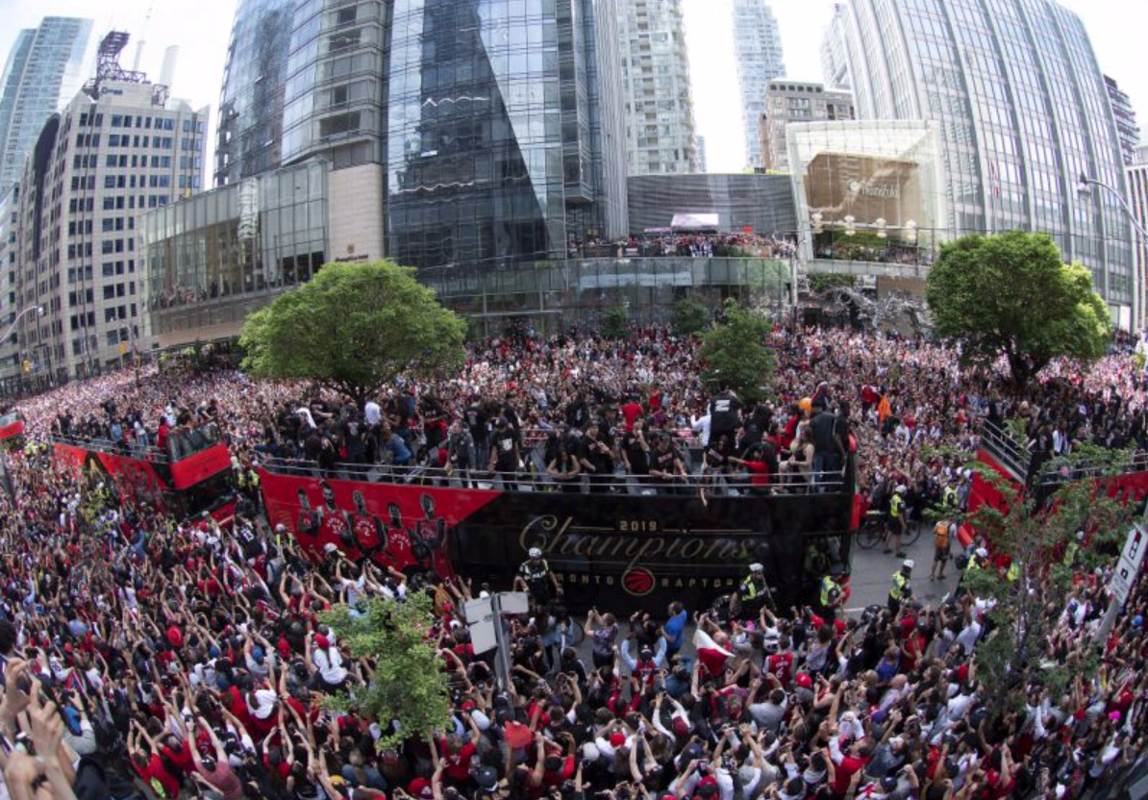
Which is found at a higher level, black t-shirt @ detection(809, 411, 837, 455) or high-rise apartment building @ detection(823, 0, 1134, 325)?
high-rise apartment building @ detection(823, 0, 1134, 325)

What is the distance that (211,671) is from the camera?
11867mm

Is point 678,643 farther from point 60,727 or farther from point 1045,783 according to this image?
point 60,727

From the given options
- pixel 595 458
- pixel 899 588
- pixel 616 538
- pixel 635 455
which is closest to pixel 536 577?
pixel 616 538

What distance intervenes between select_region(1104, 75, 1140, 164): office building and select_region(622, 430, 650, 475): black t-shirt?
185766mm

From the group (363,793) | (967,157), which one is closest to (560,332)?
(363,793)

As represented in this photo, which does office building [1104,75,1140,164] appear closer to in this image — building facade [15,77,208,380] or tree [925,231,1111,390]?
tree [925,231,1111,390]

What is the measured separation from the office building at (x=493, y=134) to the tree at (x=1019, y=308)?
27.8 metres

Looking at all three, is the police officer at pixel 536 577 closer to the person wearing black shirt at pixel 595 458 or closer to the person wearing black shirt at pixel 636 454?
the person wearing black shirt at pixel 595 458

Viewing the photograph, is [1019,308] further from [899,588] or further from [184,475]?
[184,475]

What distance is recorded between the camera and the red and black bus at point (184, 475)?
75.4 ft

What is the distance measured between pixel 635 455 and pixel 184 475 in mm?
14607

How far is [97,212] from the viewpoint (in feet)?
364

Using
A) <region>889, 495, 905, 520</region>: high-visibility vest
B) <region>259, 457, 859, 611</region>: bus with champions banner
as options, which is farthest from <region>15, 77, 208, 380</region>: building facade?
<region>889, 495, 905, 520</region>: high-visibility vest

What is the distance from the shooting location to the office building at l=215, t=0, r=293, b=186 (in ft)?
225
